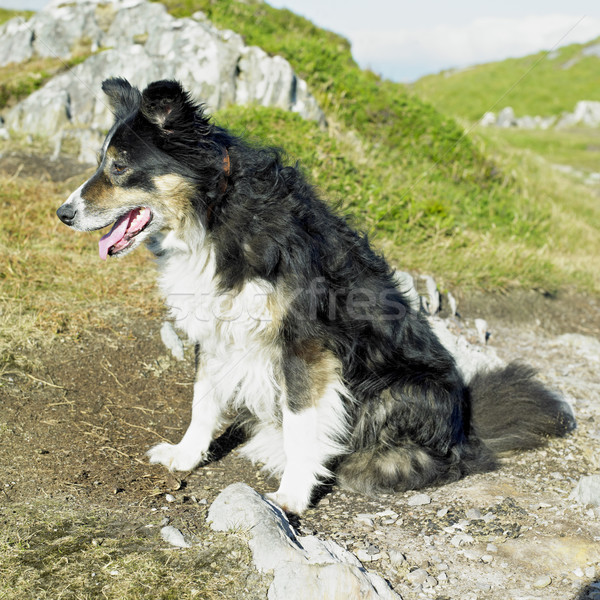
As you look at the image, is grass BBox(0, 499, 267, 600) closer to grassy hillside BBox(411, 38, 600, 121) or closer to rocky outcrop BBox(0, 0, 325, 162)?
rocky outcrop BBox(0, 0, 325, 162)

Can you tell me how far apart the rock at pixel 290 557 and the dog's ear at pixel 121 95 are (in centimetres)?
224

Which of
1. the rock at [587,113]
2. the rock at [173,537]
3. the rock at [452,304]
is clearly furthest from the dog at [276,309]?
the rock at [587,113]

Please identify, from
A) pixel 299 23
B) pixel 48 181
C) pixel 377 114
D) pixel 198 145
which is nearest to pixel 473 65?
pixel 299 23

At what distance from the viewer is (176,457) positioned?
374cm

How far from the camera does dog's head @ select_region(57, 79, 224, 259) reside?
313 cm

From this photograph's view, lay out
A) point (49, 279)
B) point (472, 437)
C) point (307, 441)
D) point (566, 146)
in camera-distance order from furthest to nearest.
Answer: point (566, 146) < point (49, 279) < point (472, 437) < point (307, 441)

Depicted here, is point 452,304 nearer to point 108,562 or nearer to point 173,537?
point 173,537

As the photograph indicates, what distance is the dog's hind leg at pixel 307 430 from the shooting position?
3303mm

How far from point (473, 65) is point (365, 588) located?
62.9 m

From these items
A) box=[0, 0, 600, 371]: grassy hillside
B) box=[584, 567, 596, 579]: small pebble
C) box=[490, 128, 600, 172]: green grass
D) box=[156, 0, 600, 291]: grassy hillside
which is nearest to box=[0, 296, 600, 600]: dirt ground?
box=[584, 567, 596, 579]: small pebble

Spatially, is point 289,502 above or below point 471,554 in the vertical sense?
below

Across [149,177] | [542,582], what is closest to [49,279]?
[149,177]

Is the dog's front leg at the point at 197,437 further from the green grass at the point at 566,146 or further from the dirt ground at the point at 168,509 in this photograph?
the green grass at the point at 566,146

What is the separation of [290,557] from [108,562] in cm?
81
